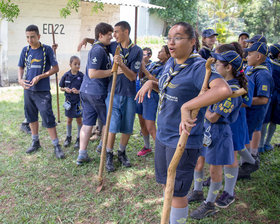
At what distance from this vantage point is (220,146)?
310 cm

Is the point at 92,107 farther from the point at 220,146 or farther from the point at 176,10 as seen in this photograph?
the point at 176,10

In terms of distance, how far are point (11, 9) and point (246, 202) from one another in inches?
158

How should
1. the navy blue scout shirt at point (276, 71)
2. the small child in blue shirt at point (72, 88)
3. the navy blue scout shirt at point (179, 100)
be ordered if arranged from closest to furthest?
the navy blue scout shirt at point (179, 100) < the navy blue scout shirt at point (276, 71) < the small child in blue shirt at point (72, 88)

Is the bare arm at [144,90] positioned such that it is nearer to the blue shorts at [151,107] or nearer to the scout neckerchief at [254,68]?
the blue shorts at [151,107]

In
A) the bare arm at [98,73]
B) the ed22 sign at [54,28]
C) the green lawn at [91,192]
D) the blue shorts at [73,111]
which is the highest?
the ed22 sign at [54,28]

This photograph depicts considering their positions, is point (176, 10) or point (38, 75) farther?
point (176, 10)

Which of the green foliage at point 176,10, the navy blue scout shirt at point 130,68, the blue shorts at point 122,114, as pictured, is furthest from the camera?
the green foliage at point 176,10

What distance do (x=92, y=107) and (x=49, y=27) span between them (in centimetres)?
751

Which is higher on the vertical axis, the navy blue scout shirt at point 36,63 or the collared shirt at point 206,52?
the collared shirt at point 206,52

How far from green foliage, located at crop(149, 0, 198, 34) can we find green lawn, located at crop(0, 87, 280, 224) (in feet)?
82.0

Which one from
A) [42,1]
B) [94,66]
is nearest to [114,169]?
[94,66]

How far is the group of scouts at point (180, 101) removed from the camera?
2.36 m

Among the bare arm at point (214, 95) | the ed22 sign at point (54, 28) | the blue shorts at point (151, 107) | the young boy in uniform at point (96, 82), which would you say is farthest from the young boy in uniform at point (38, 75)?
the ed22 sign at point (54, 28)

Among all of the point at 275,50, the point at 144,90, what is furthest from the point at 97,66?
the point at 275,50
